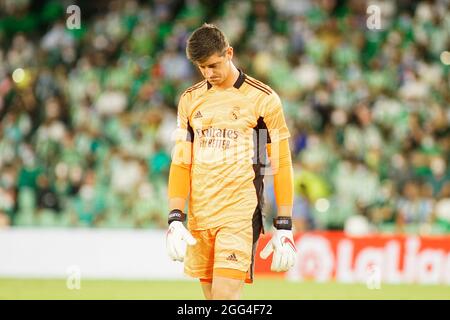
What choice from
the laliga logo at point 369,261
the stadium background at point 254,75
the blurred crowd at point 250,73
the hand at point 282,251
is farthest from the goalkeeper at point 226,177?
the blurred crowd at point 250,73

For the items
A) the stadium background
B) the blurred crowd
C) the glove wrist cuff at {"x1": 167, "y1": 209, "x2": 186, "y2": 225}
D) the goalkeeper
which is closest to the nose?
the goalkeeper

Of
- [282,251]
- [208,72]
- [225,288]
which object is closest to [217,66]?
[208,72]

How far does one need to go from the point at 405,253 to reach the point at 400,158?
2462mm

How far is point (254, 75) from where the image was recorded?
18266 millimetres

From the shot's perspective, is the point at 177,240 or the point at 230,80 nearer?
the point at 177,240

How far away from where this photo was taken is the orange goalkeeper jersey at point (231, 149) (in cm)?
685

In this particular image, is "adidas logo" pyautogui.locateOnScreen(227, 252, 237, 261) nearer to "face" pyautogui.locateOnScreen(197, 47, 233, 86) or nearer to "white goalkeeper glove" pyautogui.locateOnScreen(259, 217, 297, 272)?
"white goalkeeper glove" pyautogui.locateOnScreen(259, 217, 297, 272)

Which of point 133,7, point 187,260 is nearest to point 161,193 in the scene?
point 133,7

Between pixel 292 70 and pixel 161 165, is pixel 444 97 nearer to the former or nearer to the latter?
pixel 292 70

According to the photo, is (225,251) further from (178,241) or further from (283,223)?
(283,223)

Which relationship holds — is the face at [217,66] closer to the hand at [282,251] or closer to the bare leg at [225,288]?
the hand at [282,251]

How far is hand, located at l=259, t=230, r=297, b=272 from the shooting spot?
265 inches

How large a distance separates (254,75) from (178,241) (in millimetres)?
11715

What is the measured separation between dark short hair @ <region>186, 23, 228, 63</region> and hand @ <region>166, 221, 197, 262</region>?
3.93ft
